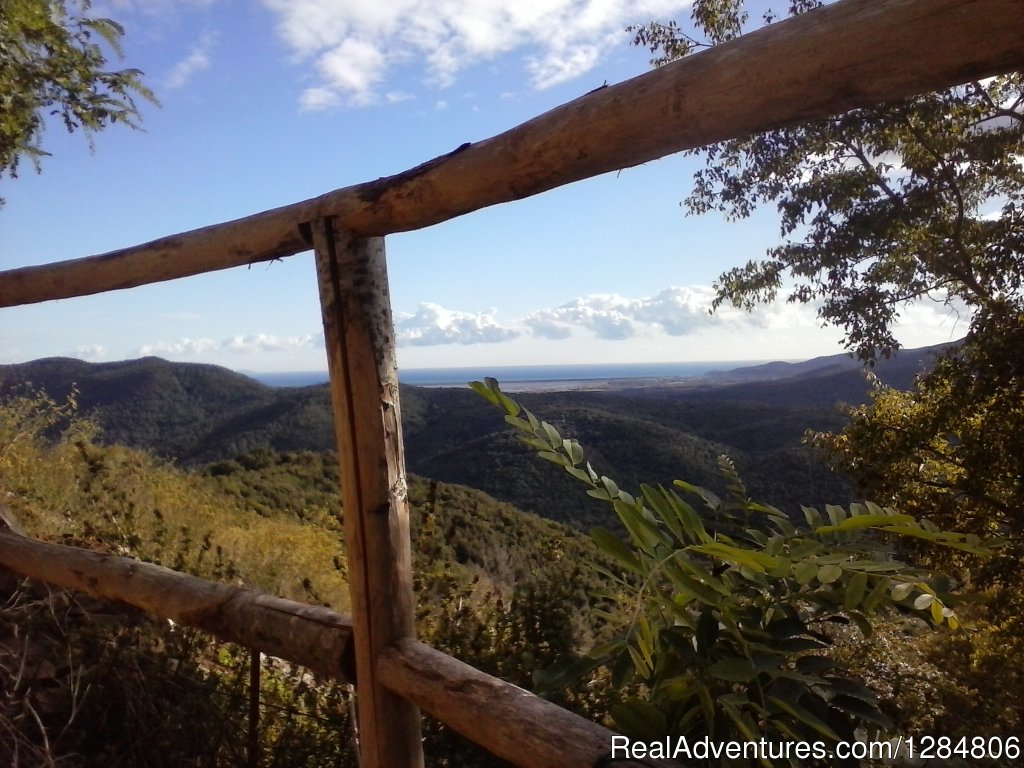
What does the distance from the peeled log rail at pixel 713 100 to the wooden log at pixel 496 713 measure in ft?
2.48

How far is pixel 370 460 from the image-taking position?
4.42 feet

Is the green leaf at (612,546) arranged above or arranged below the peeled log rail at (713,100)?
below

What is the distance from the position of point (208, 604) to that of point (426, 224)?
112 cm

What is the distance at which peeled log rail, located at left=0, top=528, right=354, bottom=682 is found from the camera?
1.49m

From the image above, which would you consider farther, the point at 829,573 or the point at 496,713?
the point at 496,713

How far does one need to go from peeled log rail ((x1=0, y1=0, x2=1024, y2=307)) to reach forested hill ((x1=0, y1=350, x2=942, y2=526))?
1819 millimetres

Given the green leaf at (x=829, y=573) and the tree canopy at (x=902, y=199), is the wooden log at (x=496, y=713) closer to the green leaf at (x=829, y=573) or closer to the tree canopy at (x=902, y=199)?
the green leaf at (x=829, y=573)

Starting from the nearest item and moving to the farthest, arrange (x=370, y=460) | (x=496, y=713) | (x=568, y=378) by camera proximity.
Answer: (x=496, y=713) → (x=370, y=460) → (x=568, y=378)

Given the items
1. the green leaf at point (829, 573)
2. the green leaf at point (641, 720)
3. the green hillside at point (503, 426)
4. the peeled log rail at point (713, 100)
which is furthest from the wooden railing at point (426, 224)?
the green hillside at point (503, 426)

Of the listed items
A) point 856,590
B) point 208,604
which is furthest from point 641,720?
point 208,604

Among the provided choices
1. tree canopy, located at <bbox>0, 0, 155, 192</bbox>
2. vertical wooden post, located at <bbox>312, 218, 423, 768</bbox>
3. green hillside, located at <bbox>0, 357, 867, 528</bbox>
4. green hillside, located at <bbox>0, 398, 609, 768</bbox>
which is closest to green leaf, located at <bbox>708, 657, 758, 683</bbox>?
green hillside, located at <bbox>0, 398, 609, 768</bbox>

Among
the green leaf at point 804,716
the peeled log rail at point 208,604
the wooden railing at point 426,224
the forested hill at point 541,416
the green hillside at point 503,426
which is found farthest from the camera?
the green hillside at point 503,426

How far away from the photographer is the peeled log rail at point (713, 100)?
65 cm

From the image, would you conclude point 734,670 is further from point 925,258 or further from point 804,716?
point 925,258
